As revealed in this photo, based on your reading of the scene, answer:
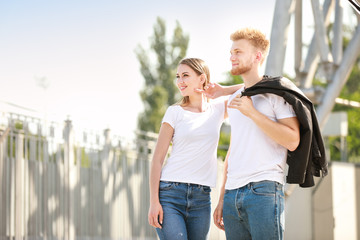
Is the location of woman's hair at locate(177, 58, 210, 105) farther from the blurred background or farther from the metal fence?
the metal fence

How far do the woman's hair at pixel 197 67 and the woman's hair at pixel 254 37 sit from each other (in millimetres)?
387

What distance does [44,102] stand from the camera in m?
33.4

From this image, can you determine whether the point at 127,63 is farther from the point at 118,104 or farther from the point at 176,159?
the point at 176,159

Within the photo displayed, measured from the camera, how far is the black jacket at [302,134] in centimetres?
244

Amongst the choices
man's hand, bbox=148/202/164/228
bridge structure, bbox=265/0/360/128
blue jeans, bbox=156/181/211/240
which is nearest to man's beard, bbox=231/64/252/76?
blue jeans, bbox=156/181/211/240

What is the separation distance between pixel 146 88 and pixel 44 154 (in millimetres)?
30056

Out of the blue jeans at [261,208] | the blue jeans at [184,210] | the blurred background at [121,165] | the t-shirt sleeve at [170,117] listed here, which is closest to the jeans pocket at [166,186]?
the blue jeans at [184,210]

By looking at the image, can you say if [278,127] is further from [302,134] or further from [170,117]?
[170,117]

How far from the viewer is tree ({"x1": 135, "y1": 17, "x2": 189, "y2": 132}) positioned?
35156 mm

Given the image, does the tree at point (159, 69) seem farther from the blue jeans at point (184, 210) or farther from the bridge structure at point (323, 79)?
the blue jeans at point (184, 210)

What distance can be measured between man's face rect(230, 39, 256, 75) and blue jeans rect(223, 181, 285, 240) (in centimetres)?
51

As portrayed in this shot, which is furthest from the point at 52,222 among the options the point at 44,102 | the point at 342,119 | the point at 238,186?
the point at 44,102

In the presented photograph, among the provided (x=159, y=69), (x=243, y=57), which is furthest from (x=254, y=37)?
(x=159, y=69)

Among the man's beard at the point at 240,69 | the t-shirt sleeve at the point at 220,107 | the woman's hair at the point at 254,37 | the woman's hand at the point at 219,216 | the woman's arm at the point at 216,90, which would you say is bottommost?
the woman's hand at the point at 219,216
